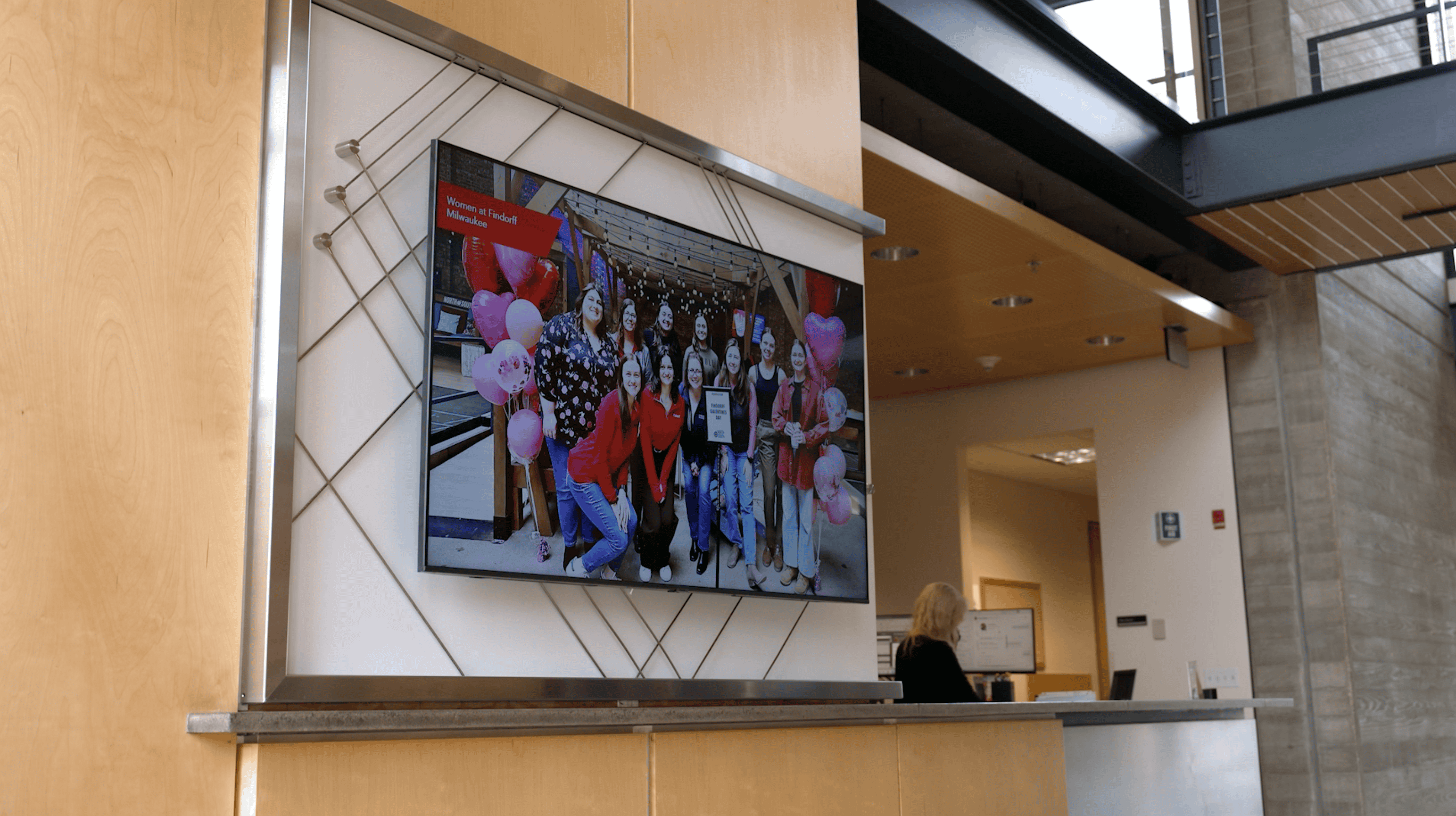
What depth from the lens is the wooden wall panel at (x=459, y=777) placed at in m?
1.99

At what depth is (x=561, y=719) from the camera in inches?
91.4

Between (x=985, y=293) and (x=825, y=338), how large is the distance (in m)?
3.35

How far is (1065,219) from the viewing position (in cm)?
709

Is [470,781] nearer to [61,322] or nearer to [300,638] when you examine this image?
[300,638]

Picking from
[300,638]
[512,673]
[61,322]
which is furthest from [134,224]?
[512,673]

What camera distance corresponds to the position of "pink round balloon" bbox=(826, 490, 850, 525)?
3.26 m

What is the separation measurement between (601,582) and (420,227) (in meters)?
0.81

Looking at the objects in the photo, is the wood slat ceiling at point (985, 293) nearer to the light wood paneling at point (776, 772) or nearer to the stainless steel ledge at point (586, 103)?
the stainless steel ledge at point (586, 103)

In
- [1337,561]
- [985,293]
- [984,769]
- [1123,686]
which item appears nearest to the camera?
[984,769]

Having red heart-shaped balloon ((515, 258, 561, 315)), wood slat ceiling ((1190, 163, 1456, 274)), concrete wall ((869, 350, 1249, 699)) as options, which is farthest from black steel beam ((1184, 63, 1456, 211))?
red heart-shaped balloon ((515, 258, 561, 315))

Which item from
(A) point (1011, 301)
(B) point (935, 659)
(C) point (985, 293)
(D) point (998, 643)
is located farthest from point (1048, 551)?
(B) point (935, 659)

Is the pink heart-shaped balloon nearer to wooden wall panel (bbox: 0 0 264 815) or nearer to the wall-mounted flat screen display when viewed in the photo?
wooden wall panel (bbox: 0 0 264 815)

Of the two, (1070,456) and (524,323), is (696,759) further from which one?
(1070,456)

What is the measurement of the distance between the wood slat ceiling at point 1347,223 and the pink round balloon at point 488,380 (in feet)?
15.2
